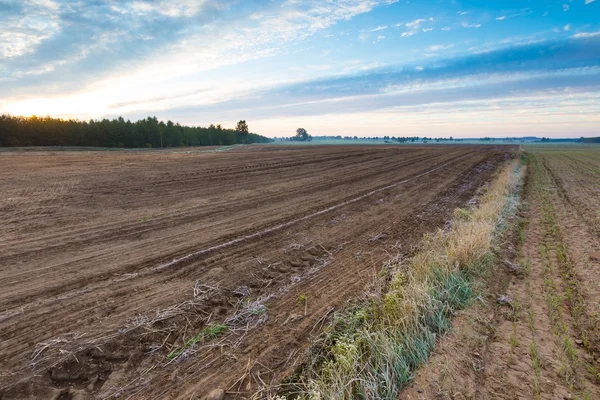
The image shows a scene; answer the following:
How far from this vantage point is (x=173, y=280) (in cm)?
502

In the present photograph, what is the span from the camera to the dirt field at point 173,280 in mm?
3217

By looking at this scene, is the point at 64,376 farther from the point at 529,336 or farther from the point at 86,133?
the point at 86,133

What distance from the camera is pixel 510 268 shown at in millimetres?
5949

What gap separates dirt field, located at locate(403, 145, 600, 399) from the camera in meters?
3.14

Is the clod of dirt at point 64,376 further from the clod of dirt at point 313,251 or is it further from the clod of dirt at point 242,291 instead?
the clod of dirt at point 313,251

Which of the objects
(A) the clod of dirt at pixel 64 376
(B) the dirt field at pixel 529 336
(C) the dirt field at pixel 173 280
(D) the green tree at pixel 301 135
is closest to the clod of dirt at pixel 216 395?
(C) the dirt field at pixel 173 280

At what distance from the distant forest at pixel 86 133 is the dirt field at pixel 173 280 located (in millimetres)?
49271

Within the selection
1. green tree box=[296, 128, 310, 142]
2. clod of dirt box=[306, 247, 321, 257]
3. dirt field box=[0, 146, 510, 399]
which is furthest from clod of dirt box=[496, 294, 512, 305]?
green tree box=[296, 128, 310, 142]

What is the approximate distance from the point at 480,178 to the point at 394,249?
15.3m

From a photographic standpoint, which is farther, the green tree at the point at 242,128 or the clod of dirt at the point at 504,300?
the green tree at the point at 242,128

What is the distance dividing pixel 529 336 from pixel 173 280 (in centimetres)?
518

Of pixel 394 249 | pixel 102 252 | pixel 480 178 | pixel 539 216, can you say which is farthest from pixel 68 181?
pixel 480 178

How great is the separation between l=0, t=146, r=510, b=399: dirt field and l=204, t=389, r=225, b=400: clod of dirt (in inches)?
2.7

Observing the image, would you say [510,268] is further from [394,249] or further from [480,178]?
[480,178]
